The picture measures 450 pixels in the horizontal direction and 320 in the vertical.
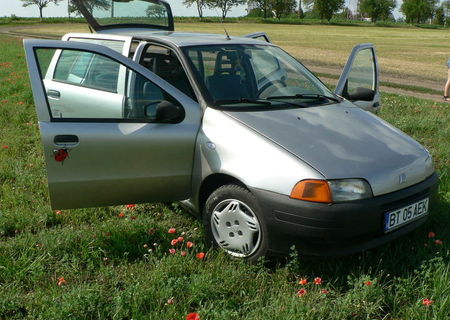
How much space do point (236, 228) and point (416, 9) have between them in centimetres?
12962

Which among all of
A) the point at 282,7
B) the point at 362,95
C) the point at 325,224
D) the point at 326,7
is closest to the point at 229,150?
the point at 325,224

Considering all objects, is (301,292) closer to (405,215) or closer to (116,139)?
(405,215)


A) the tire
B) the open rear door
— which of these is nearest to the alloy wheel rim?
the tire

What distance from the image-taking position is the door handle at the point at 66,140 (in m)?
3.42

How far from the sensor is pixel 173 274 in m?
3.29

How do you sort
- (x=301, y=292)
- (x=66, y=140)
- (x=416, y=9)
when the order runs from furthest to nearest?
(x=416, y=9) → (x=66, y=140) → (x=301, y=292)

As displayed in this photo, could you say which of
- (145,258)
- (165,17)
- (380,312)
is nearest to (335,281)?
(380,312)

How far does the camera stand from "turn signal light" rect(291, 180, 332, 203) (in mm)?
3080

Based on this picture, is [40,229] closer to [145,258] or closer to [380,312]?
[145,258]

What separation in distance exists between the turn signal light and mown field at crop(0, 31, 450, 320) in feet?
1.23

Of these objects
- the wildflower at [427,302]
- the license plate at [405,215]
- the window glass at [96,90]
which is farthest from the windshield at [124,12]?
the wildflower at [427,302]

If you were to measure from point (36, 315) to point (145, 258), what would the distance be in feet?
2.94

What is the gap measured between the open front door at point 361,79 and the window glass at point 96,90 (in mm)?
1915

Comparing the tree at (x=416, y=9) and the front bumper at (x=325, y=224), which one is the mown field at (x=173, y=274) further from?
the tree at (x=416, y=9)
